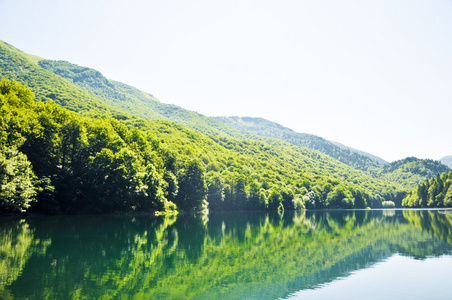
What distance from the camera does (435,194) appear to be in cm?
14825

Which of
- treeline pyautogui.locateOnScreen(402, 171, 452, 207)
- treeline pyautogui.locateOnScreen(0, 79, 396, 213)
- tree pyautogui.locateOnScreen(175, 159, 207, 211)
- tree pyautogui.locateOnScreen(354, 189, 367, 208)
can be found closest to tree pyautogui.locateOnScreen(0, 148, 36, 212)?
treeline pyautogui.locateOnScreen(0, 79, 396, 213)

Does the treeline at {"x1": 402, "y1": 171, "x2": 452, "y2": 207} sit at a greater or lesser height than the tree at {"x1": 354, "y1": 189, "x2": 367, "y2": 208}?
greater

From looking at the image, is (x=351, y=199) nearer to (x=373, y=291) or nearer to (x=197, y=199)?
(x=197, y=199)

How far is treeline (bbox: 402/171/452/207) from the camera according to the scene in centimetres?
13570

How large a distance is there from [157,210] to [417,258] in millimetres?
64191

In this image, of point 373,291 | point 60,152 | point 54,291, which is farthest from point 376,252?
point 60,152

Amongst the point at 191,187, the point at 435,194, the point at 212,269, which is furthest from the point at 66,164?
the point at 435,194

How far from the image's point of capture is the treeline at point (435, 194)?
136 metres

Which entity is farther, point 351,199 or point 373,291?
point 351,199

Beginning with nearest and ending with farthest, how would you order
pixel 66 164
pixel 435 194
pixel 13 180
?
pixel 13 180 → pixel 66 164 → pixel 435 194

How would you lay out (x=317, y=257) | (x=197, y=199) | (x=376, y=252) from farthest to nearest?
(x=197, y=199)
(x=376, y=252)
(x=317, y=257)

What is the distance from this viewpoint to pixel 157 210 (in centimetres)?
8175

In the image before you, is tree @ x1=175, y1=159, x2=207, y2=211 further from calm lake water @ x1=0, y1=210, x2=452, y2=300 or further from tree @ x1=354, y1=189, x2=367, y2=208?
tree @ x1=354, y1=189, x2=367, y2=208

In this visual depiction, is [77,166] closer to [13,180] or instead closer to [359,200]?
[13,180]
